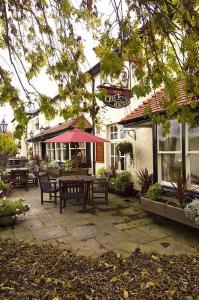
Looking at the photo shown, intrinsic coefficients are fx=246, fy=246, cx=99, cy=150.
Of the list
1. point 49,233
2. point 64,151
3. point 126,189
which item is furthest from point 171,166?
point 64,151

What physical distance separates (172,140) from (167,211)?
2190mm

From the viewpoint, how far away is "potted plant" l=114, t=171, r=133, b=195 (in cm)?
888

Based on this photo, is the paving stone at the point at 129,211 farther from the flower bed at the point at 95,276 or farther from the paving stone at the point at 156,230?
the flower bed at the point at 95,276

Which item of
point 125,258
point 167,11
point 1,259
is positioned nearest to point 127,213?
point 125,258

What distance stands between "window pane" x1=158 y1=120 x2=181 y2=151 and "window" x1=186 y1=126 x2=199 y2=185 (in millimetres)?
478

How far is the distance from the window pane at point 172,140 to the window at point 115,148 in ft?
9.62

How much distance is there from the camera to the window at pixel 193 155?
5.99 metres

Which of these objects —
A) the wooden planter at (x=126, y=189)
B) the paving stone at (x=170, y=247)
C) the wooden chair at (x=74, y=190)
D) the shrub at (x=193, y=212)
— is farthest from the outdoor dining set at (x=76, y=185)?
the shrub at (x=193, y=212)

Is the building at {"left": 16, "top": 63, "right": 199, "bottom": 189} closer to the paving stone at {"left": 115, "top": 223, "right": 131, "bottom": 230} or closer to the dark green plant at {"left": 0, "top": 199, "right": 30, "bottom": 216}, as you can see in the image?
the paving stone at {"left": 115, "top": 223, "right": 131, "bottom": 230}

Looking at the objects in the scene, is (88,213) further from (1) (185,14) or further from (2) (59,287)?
(1) (185,14)

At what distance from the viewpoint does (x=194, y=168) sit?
6.10 m

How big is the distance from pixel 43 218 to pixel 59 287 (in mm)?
3476

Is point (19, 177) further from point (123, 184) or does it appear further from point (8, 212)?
point (8, 212)

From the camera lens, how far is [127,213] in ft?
22.2
